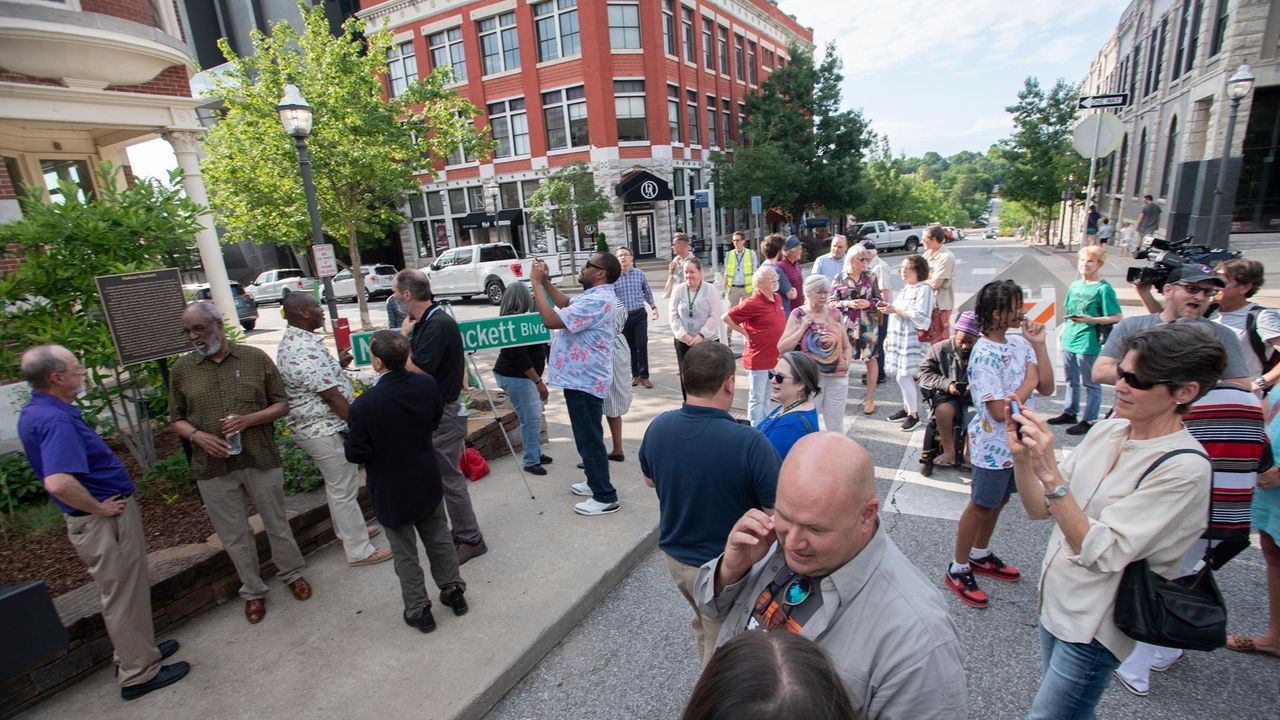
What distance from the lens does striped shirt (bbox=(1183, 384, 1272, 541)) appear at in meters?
2.56

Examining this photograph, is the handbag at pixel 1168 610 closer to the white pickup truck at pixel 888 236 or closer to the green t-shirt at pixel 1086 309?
the green t-shirt at pixel 1086 309

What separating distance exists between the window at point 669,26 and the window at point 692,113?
2.42 meters

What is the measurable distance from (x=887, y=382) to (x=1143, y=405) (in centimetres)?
678

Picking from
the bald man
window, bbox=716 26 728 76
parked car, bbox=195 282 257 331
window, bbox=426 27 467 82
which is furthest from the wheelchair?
window, bbox=716 26 728 76

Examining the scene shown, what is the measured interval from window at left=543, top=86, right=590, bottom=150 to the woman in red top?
83.1 feet

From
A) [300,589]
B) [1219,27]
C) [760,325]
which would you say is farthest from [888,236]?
[300,589]

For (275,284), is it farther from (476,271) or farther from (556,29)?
(556,29)

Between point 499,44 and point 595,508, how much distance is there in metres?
30.1

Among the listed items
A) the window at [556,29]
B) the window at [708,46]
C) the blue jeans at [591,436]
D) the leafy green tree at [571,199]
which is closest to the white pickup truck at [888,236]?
the window at [708,46]

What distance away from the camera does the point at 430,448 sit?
354 centimetres

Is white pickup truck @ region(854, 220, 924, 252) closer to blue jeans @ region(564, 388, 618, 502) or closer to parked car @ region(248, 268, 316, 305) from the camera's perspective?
parked car @ region(248, 268, 316, 305)

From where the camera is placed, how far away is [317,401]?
415 centimetres

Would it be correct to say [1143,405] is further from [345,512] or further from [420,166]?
[420,166]

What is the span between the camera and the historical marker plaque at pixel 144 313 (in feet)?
14.4
